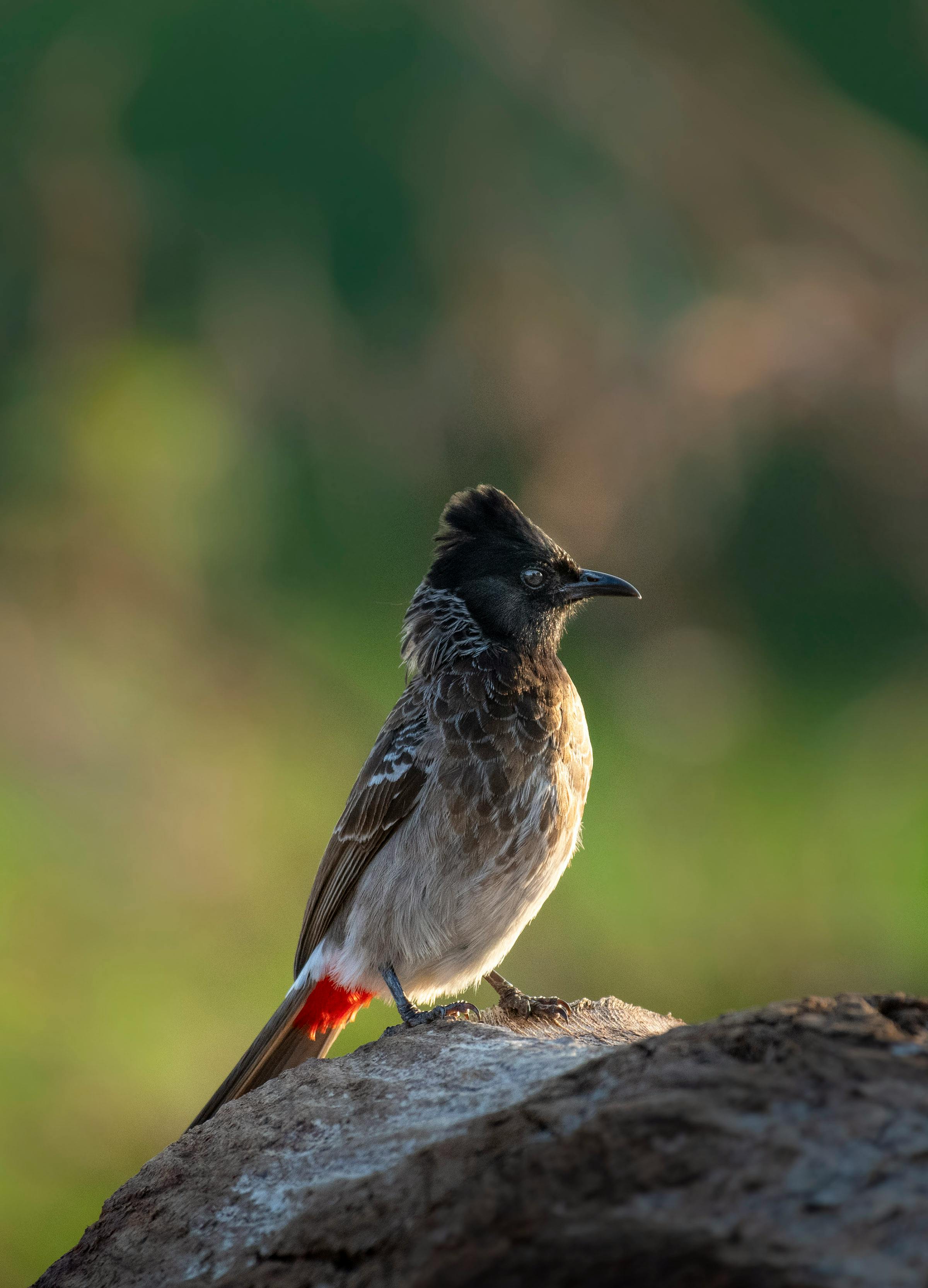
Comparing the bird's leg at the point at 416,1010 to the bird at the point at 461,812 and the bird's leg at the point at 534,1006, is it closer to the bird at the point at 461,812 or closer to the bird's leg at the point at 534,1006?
the bird at the point at 461,812

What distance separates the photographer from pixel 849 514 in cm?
994

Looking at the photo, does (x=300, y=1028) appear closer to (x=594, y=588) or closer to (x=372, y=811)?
(x=372, y=811)

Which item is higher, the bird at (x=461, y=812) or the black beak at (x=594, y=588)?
the black beak at (x=594, y=588)

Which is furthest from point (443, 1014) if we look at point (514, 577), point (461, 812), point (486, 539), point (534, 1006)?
point (486, 539)

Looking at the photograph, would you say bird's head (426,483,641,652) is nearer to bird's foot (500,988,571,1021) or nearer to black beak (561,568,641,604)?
black beak (561,568,641,604)

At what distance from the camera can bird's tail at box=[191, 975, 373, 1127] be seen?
421 centimetres

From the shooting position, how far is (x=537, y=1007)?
412 centimetres

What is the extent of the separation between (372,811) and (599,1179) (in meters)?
2.50

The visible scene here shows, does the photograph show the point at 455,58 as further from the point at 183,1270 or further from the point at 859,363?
the point at 183,1270

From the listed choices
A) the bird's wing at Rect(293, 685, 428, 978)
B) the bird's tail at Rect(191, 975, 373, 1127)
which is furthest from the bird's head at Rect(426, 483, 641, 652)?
the bird's tail at Rect(191, 975, 373, 1127)

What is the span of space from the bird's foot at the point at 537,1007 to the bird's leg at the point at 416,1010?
152 millimetres

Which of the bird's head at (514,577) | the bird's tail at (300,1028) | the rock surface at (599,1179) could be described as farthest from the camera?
the bird's head at (514,577)

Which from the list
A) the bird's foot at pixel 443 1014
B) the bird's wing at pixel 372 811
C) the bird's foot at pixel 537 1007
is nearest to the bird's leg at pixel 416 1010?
the bird's foot at pixel 443 1014

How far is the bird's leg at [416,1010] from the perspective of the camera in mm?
3754
